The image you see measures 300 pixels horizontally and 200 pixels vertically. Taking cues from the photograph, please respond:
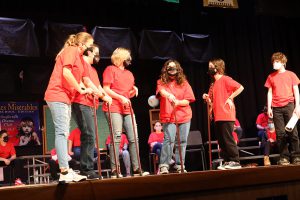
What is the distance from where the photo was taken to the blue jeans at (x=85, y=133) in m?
4.12

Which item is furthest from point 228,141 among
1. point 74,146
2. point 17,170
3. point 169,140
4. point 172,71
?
point 17,170

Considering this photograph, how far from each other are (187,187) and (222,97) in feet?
5.67

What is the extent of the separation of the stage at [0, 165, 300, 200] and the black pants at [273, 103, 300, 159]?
3.38 ft

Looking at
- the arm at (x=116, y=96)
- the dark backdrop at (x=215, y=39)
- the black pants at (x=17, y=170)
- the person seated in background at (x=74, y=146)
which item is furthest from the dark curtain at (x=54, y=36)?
the arm at (x=116, y=96)

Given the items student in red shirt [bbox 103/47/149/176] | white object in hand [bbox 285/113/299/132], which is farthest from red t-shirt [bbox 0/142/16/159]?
white object in hand [bbox 285/113/299/132]

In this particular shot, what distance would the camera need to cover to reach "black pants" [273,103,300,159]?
5.59 metres

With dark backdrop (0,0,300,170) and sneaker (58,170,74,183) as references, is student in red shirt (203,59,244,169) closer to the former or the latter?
sneaker (58,170,74,183)

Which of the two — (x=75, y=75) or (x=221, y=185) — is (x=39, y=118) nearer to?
(x=75, y=75)

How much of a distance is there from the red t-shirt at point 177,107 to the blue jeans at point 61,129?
1655 millimetres

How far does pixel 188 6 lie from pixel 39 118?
14.1 feet

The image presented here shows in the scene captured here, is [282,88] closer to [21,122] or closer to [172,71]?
[172,71]

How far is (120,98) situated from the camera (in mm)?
4738

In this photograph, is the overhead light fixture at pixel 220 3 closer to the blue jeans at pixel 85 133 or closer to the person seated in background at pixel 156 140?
the person seated in background at pixel 156 140

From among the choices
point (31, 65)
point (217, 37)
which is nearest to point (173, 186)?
point (31, 65)
